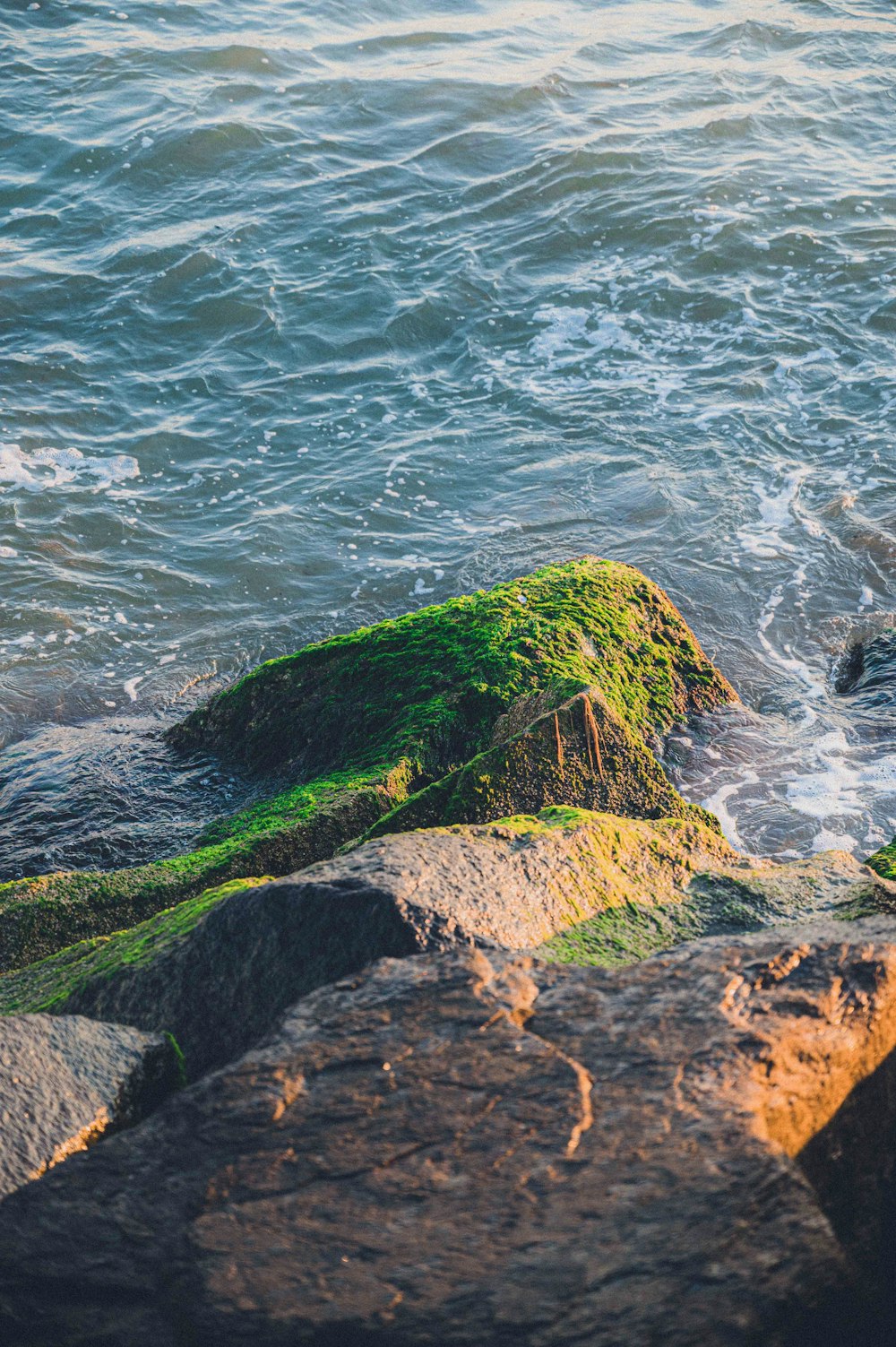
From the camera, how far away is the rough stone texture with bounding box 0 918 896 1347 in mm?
2443

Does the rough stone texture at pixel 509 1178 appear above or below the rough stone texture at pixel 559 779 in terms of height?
above

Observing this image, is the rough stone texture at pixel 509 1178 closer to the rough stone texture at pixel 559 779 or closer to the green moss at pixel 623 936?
the green moss at pixel 623 936

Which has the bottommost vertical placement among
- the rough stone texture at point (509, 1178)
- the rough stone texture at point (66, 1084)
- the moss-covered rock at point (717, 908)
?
the moss-covered rock at point (717, 908)

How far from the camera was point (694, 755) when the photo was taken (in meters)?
6.67

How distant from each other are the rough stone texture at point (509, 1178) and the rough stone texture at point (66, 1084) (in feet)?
0.48

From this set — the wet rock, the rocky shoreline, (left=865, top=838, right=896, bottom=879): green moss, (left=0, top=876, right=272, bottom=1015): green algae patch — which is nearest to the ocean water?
(left=865, top=838, right=896, bottom=879): green moss

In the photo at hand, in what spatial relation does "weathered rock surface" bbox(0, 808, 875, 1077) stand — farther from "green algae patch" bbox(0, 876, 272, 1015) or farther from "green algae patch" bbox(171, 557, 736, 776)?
"green algae patch" bbox(171, 557, 736, 776)

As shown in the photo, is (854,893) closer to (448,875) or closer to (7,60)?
(448,875)

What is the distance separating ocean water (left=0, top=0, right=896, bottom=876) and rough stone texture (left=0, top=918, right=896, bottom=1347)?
3225mm

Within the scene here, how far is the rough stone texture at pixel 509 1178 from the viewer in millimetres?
2443

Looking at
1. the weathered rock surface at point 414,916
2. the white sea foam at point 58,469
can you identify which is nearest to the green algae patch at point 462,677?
the weathered rock surface at point 414,916

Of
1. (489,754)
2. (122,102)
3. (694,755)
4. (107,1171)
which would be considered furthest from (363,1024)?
(122,102)

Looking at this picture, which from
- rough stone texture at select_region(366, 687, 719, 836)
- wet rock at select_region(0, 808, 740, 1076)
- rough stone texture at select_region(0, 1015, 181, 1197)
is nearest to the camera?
rough stone texture at select_region(0, 1015, 181, 1197)

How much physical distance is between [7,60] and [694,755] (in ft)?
51.2
